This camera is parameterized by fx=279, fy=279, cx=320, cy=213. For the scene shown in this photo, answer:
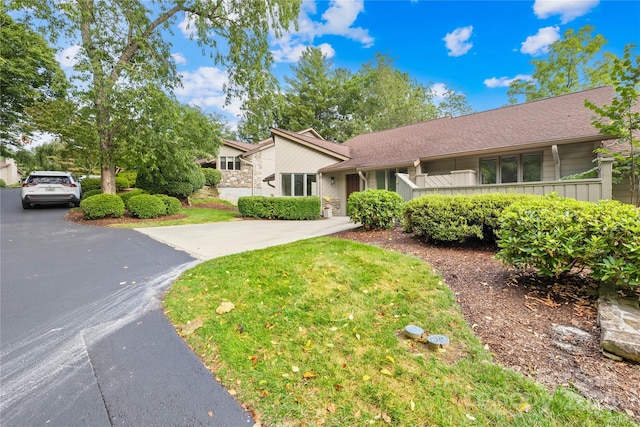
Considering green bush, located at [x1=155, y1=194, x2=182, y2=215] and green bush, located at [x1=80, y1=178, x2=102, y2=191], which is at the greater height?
green bush, located at [x1=80, y1=178, x2=102, y2=191]

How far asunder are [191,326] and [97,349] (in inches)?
32.0

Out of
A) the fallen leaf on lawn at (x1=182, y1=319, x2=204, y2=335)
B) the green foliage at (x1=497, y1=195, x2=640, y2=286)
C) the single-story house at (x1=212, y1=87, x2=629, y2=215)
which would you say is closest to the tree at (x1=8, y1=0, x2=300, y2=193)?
the single-story house at (x1=212, y1=87, x2=629, y2=215)

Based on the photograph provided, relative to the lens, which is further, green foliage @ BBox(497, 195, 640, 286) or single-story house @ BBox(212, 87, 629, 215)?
single-story house @ BBox(212, 87, 629, 215)

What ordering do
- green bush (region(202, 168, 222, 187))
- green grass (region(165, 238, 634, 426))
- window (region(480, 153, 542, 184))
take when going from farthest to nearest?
green bush (region(202, 168, 222, 187))
window (region(480, 153, 542, 184))
green grass (region(165, 238, 634, 426))

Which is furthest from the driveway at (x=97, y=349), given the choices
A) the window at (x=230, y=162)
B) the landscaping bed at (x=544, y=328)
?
the window at (x=230, y=162)

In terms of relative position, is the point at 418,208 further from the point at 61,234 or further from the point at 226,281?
the point at 61,234

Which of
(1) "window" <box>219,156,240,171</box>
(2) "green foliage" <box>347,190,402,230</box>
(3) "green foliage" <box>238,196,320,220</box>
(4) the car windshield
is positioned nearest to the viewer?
(2) "green foliage" <box>347,190,402,230</box>

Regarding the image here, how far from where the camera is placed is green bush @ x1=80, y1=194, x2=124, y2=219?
10281mm

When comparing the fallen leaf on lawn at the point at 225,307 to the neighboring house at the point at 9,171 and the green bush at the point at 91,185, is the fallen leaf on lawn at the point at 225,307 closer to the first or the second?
the green bush at the point at 91,185

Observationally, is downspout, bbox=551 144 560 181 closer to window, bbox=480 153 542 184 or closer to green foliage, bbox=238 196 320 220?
window, bbox=480 153 542 184

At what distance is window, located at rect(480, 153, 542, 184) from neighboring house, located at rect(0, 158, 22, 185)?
51275mm

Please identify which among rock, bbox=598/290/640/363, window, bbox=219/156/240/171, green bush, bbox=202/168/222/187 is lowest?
rock, bbox=598/290/640/363

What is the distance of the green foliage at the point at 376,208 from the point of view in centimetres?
709

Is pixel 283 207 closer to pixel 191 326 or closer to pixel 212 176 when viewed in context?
pixel 191 326
